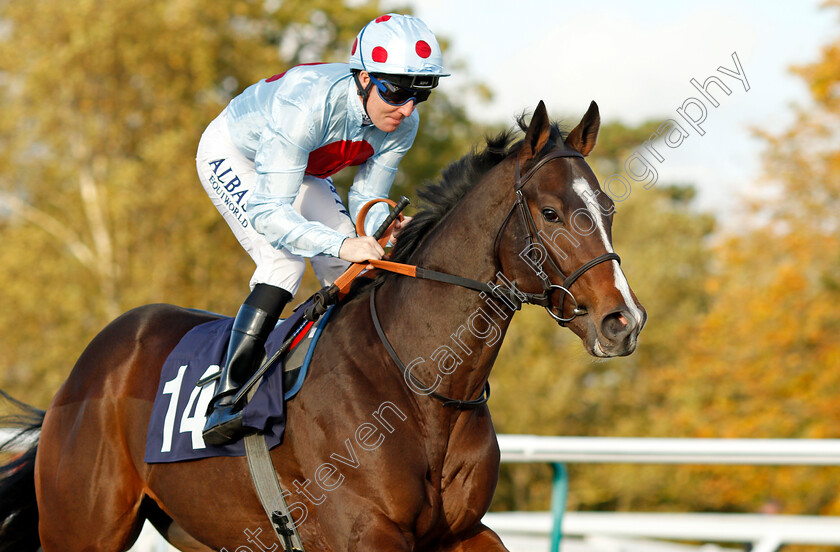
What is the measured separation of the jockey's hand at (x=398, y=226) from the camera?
11.2 feet

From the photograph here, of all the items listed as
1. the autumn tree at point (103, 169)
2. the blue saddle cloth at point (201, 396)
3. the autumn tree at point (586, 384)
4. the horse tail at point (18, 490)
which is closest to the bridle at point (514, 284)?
the blue saddle cloth at point (201, 396)

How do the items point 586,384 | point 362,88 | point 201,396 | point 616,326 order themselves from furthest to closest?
point 586,384
point 201,396
point 362,88
point 616,326

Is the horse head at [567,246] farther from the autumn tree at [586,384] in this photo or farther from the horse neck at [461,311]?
the autumn tree at [586,384]

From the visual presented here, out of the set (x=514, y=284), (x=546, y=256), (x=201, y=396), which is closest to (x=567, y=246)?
(x=546, y=256)

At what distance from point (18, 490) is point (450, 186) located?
98.1 inches

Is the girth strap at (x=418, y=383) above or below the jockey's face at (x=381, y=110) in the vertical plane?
below

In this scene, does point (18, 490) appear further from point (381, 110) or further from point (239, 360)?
point (381, 110)

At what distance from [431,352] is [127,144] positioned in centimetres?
1706

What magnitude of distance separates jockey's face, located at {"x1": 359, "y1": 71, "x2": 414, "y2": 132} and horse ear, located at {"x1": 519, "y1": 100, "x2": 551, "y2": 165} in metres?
0.56

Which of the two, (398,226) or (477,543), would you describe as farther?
(398,226)

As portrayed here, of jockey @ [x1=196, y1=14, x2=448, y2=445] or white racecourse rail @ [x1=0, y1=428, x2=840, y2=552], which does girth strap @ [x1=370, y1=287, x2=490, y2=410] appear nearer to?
jockey @ [x1=196, y1=14, x2=448, y2=445]

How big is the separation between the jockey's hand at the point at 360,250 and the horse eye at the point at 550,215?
62 centimetres

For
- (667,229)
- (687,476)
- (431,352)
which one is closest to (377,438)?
(431,352)

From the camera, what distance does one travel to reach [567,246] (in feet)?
9.20
